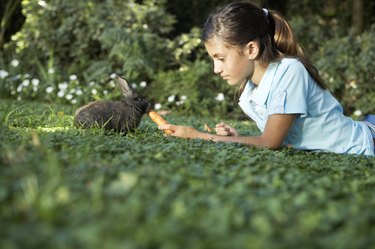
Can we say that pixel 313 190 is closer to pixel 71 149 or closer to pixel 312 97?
pixel 71 149

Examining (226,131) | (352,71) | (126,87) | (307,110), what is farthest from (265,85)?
(352,71)

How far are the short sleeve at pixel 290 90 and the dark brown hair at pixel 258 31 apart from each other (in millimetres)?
178

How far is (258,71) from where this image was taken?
15.8ft

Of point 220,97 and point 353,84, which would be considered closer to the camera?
point 220,97

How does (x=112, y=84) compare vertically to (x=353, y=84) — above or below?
below

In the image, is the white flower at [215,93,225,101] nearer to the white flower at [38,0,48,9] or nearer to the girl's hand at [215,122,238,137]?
the white flower at [38,0,48,9]

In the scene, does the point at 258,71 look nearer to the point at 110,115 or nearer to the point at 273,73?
the point at 273,73

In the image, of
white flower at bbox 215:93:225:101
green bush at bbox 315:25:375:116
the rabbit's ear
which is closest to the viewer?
the rabbit's ear

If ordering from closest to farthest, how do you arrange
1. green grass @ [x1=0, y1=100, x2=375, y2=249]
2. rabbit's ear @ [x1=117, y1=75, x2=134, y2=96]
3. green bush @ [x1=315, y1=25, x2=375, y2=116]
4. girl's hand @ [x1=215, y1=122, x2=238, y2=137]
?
green grass @ [x1=0, y1=100, x2=375, y2=249], girl's hand @ [x1=215, y1=122, x2=238, y2=137], rabbit's ear @ [x1=117, y1=75, x2=134, y2=96], green bush @ [x1=315, y1=25, x2=375, y2=116]

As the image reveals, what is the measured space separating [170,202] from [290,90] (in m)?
2.57

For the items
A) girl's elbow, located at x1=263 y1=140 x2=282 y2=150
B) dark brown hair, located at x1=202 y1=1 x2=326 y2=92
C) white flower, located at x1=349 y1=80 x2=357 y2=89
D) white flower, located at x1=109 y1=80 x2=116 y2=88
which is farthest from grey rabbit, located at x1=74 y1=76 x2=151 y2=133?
white flower, located at x1=349 y1=80 x2=357 y2=89

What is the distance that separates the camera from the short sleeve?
14.4 feet

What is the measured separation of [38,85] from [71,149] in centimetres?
708

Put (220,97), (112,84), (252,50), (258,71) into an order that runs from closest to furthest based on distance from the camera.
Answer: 1. (252,50)
2. (258,71)
3. (220,97)
4. (112,84)
